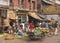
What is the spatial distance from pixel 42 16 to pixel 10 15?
10.9 m

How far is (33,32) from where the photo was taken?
78.1 feet

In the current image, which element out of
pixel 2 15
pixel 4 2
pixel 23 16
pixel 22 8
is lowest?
pixel 23 16

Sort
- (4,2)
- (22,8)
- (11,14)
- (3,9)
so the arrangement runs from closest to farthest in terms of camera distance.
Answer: (3,9) < (4,2) < (11,14) < (22,8)

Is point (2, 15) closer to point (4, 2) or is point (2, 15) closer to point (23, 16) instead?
point (4, 2)

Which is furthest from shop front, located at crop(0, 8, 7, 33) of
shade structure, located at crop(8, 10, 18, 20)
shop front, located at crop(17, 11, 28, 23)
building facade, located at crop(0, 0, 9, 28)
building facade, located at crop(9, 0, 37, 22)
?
shop front, located at crop(17, 11, 28, 23)

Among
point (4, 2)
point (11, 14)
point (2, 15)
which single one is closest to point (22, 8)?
point (11, 14)

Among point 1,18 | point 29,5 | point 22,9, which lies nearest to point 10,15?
point 1,18

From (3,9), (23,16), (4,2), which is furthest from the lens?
(23,16)

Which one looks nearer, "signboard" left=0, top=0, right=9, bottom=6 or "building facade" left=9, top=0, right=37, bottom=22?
"signboard" left=0, top=0, right=9, bottom=6

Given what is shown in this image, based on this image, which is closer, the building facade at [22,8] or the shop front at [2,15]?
the shop front at [2,15]

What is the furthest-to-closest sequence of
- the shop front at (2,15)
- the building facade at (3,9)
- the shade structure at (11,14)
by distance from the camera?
the shade structure at (11,14) < the building facade at (3,9) < the shop front at (2,15)

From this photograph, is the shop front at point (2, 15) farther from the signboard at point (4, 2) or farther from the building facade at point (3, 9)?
the signboard at point (4, 2)

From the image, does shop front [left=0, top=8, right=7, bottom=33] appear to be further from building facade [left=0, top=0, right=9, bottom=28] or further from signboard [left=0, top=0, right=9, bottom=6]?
signboard [left=0, top=0, right=9, bottom=6]

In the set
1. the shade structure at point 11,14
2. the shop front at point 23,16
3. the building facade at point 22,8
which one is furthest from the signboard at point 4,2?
the shop front at point 23,16
